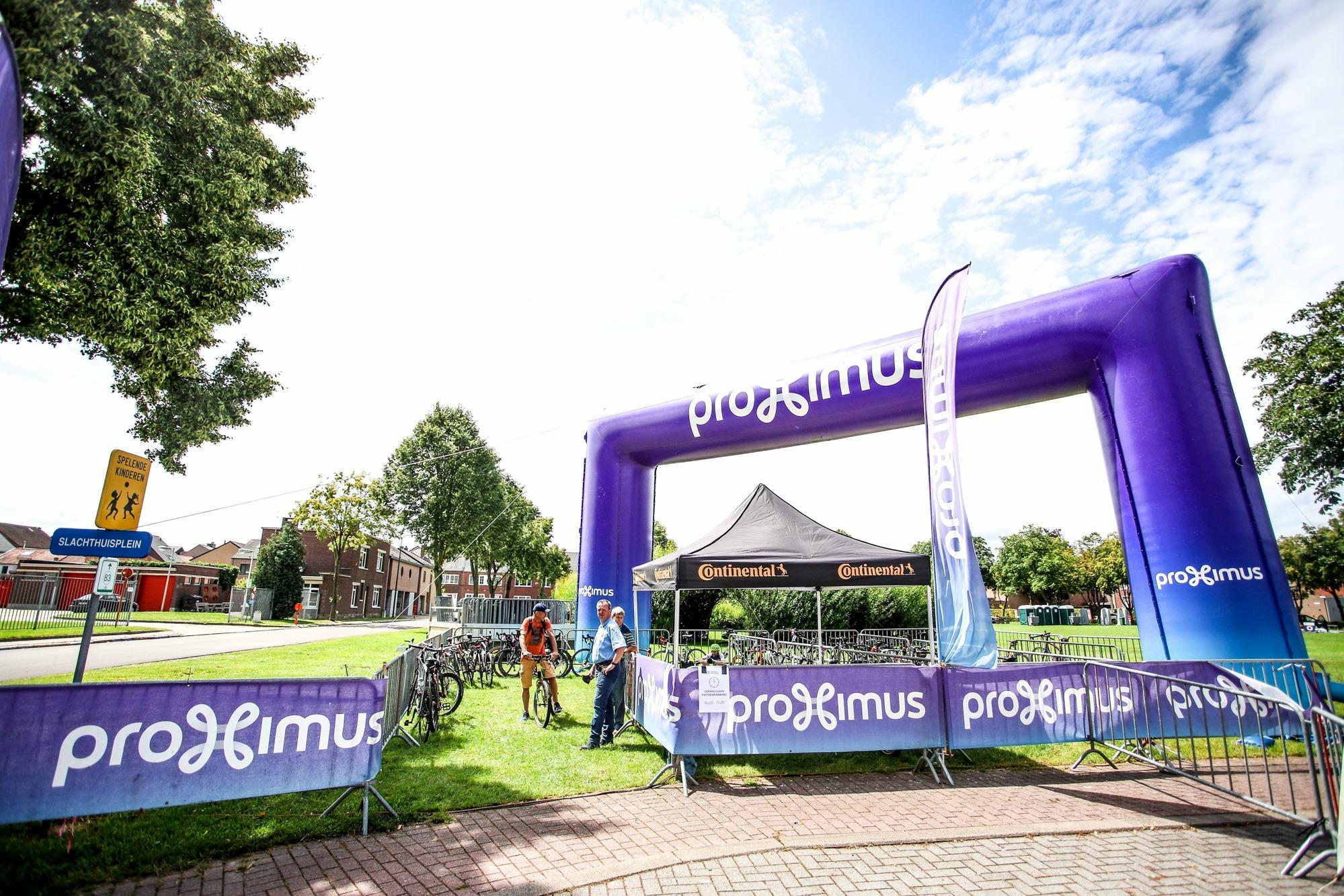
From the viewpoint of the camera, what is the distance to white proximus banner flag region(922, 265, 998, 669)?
6.50m

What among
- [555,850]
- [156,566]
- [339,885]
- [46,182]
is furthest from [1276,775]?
[156,566]

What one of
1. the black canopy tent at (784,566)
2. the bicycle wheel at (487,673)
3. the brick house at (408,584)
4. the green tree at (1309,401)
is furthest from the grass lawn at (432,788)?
the brick house at (408,584)

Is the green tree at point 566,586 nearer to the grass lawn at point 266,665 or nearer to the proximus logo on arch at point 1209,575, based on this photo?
the grass lawn at point 266,665

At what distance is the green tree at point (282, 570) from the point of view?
4438 cm

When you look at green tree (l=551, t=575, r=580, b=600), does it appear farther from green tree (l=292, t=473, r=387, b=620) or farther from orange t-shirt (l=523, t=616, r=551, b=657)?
orange t-shirt (l=523, t=616, r=551, b=657)

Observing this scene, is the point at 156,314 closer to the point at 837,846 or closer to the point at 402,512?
the point at 837,846

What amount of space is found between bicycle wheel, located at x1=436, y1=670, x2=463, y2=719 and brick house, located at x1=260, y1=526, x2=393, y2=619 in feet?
146

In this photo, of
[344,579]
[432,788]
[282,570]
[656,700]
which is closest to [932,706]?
[656,700]

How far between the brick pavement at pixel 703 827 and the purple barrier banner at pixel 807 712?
420 millimetres

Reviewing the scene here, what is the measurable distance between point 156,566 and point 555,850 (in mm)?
58850

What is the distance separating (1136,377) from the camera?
9375mm

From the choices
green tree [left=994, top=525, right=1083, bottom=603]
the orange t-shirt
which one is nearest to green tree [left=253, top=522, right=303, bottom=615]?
the orange t-shirt

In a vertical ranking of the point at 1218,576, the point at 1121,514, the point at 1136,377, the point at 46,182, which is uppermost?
the point at 46,182

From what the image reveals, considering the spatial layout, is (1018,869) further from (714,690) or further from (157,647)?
(157,647)
